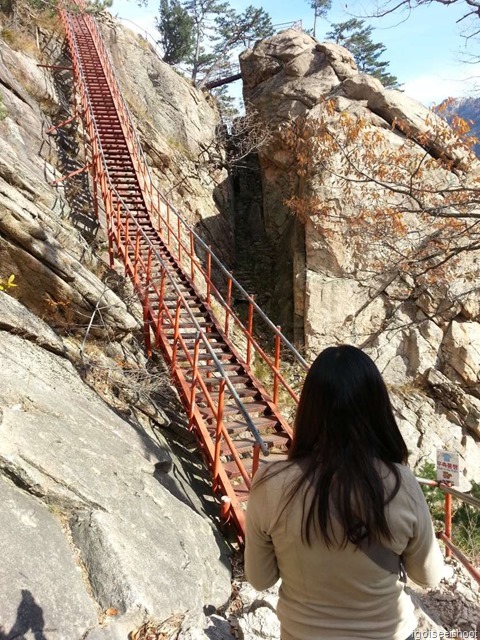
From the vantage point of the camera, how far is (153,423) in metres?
6.43

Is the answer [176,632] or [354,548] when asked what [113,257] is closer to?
[176,632]

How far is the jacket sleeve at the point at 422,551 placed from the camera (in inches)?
57.4

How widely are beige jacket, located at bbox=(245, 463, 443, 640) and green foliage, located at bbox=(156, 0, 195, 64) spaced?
3310 cm

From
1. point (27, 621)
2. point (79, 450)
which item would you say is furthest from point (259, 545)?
point (79, 450)

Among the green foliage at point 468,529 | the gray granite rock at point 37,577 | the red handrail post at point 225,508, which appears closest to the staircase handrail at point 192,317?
the red handrail post at point 225,508

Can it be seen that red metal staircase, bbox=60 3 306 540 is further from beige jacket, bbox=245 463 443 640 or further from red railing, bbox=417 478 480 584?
beige jacket, bbox=245 463 443 640

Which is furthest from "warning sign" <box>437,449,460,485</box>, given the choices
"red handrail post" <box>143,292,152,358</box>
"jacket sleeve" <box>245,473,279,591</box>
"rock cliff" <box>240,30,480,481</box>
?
"rock cliff" <box>240,30,480,481</box>

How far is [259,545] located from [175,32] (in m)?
34.4

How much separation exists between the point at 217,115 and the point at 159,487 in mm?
18967

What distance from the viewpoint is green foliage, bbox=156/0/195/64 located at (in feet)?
96.7

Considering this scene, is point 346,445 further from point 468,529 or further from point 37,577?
point 468,529

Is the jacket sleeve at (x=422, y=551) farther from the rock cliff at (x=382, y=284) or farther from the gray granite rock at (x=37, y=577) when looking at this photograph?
the rock cliff at (x=382, y=284)

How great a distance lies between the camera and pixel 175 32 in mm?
29875

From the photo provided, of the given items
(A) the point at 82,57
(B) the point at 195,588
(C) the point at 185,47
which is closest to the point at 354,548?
(B) the point at 195,588
